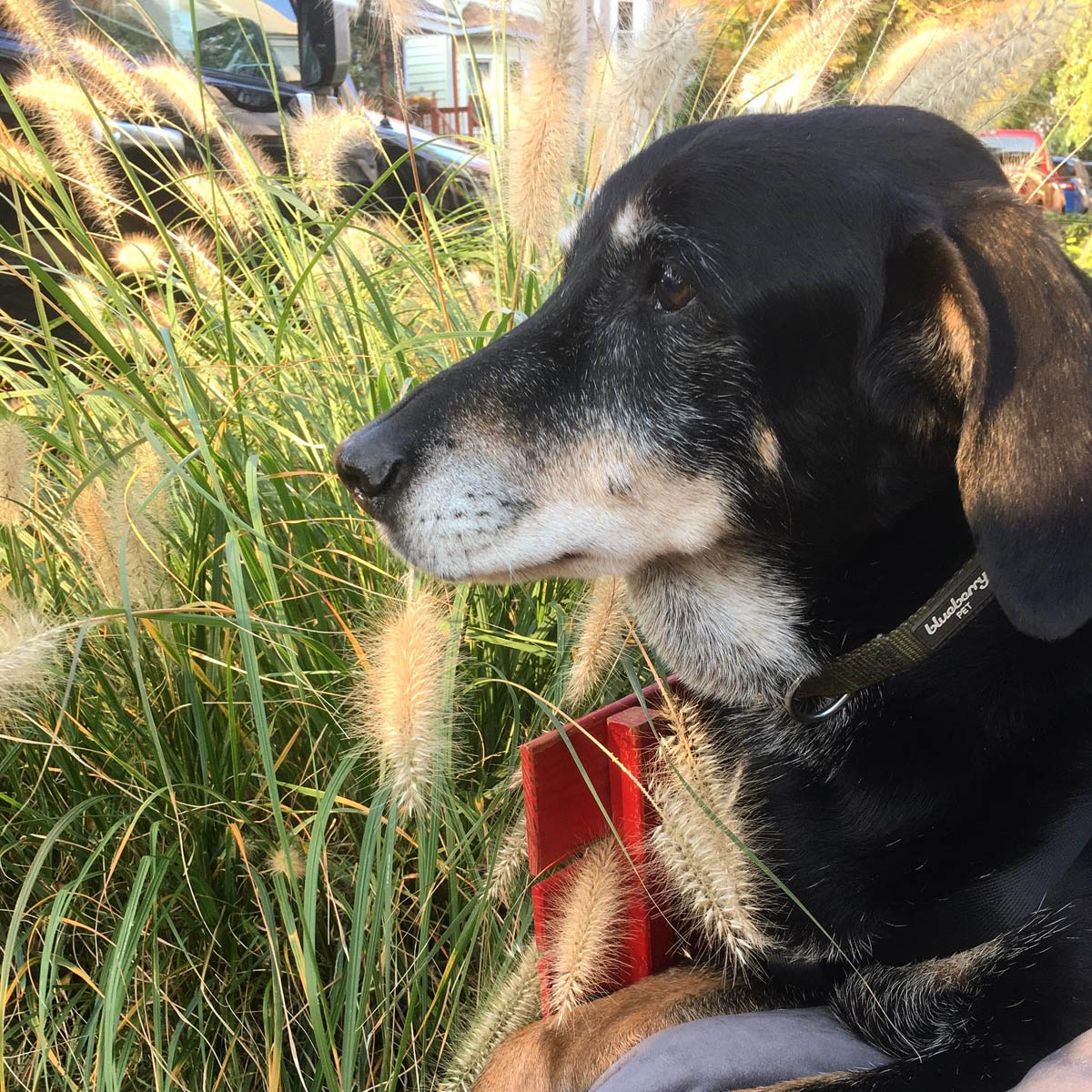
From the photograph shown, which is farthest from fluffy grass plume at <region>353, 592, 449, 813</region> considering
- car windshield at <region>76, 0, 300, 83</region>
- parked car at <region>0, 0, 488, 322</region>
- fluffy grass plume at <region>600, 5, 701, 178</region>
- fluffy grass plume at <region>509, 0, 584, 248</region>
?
car windshield at <region>76, 0, 300, 83</region>

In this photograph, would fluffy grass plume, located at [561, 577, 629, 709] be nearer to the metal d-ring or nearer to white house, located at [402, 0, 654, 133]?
the metal d-ring

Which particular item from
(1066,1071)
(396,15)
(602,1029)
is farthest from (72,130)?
(1066,1071)

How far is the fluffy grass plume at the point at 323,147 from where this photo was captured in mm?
2613

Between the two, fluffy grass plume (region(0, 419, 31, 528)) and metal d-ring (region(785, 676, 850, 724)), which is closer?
metal d-ring (region(785, 676, 850, 724))

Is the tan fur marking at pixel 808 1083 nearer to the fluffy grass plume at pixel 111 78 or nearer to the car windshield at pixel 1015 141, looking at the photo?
the fluffy grass plume at pixel 111 78

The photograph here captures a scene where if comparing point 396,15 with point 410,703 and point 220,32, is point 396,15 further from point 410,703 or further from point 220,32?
point 220,32

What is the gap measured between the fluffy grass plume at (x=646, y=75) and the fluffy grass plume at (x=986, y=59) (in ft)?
1.55

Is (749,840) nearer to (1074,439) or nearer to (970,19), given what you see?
(1074,439)

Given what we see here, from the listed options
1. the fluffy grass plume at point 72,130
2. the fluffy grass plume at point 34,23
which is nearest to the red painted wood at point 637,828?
the fluffy grass plume at point 72,130

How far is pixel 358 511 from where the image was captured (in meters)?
2.24

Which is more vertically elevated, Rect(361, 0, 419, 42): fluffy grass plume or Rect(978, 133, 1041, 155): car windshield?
Rect(361, 0, 419, 42): fluffy grass plume

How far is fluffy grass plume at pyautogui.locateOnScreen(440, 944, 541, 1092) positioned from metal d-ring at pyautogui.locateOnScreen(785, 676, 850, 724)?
0.59m

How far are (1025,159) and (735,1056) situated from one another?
250 cm

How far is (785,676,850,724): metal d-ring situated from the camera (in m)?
1.68
